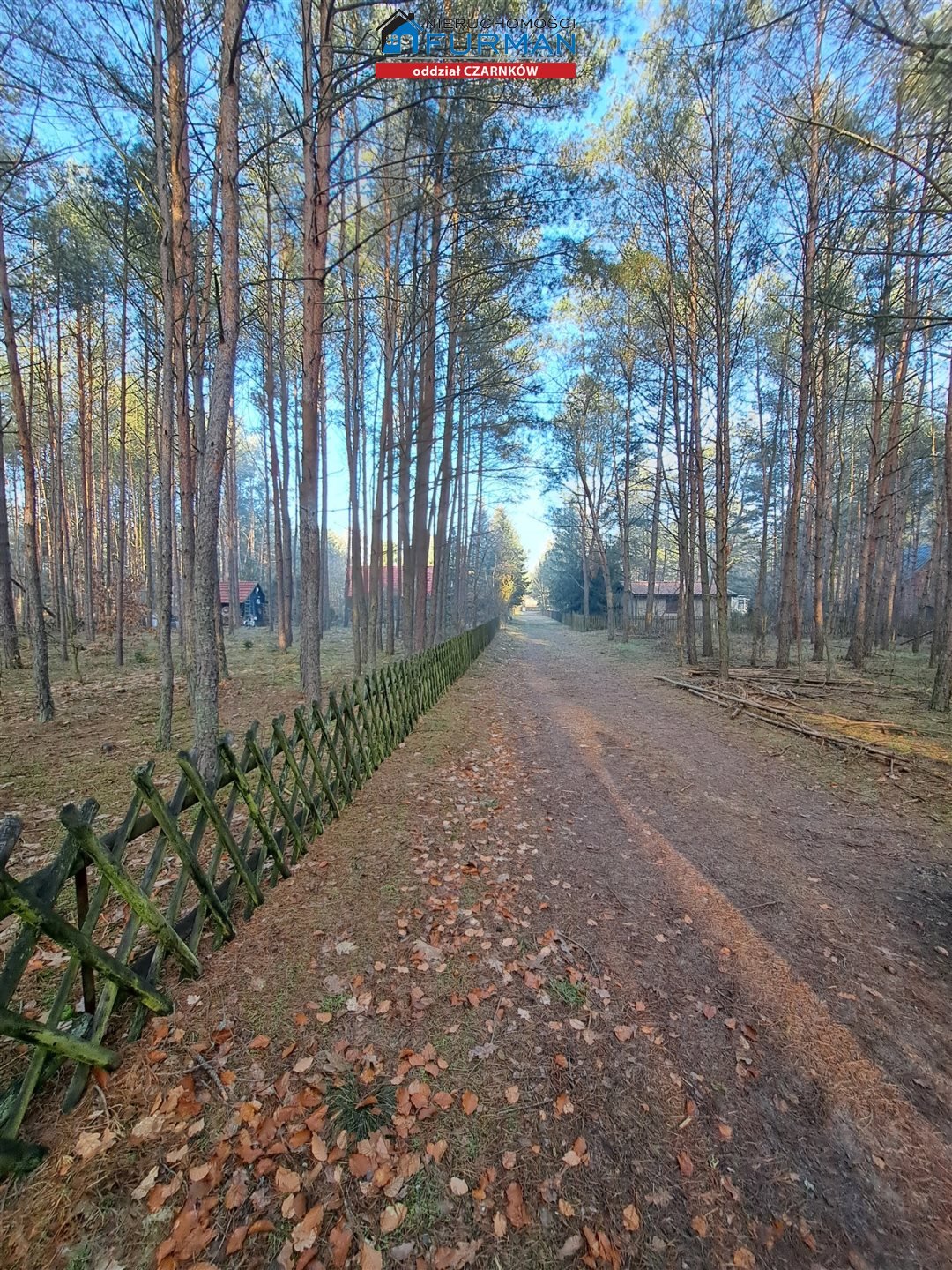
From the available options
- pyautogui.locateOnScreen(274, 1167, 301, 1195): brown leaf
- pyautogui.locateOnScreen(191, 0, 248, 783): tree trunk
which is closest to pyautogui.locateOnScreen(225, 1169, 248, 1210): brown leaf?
pyautogui.locateOnScreen(274, 1167, 301, 1195): brown leaf

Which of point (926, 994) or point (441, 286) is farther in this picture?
point (441, 286)

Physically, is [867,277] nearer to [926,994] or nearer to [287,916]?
[926,994]

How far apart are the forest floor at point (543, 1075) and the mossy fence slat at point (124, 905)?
19cm

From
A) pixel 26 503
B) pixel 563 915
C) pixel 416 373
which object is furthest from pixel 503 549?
pixel 563 915

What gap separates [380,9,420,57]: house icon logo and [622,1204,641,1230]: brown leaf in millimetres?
9047

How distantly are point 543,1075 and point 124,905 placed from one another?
2752 millimetres

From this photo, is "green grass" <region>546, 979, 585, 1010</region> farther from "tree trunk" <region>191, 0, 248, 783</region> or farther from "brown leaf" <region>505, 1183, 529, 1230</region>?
"tree trunk" <region>191, 0, 248, 783</region>

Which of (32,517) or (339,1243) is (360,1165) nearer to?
(339,1243)

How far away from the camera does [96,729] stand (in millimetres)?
7535

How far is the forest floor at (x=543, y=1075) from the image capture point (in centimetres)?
177

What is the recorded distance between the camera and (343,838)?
4590 millimetres

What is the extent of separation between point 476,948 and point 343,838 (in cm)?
182

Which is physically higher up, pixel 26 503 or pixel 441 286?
pixel 441 286

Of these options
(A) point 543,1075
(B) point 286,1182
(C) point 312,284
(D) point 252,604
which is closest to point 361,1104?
(B) point 286,1182
